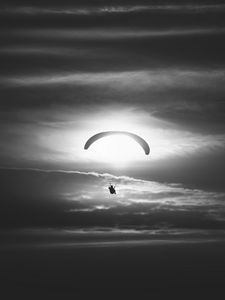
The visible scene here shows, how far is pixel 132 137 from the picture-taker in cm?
6562

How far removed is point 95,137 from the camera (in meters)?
66.2

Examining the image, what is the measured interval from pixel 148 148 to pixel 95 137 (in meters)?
5.51

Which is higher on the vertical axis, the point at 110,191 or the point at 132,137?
the point at 132,137

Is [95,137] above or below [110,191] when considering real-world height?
above

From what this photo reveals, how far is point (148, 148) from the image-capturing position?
65.2 meters

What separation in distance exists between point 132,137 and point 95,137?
3.76m

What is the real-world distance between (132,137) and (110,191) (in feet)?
19.3

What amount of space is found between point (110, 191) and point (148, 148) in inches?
228

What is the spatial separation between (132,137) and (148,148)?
198 centimetres

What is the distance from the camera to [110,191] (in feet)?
216

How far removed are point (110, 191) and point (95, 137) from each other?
18.6 feet
